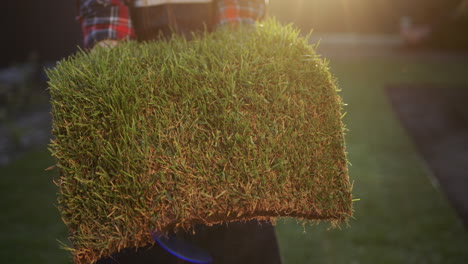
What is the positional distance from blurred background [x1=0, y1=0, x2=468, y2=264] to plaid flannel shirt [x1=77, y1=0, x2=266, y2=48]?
0.29m

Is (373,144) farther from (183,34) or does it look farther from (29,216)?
(183,34)

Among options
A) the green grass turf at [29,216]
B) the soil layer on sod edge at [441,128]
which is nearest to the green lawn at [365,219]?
the green grass turf at [29,216]

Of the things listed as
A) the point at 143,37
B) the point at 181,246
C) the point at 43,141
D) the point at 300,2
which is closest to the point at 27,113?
the point at 43,141

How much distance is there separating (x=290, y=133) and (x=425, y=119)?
730cm

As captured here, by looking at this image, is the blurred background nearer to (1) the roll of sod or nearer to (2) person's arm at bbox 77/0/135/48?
(1) the roll of sod

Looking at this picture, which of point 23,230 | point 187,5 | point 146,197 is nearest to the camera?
point 146,197

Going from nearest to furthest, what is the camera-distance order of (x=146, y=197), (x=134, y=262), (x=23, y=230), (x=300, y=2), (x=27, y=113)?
(x=146, y=197) < (x=134, y=262) < (x=23, y=230) < (x=27, y=113) < (x=300, y=2)

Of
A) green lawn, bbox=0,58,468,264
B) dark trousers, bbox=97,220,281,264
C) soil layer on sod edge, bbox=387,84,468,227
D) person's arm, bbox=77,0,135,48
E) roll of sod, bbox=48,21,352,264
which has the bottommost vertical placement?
soil layer on sod edge, bbox=387,84,468,227

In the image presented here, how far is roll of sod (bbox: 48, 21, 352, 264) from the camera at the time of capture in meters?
1.52

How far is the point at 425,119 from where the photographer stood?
8156 mm

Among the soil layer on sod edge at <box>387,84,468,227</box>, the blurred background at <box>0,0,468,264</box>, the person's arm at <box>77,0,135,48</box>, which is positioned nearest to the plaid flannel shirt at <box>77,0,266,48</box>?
the person's arm at <box>77,0,135,48</box>

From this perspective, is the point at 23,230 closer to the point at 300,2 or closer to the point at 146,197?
the point at 146,197

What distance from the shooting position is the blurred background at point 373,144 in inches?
173

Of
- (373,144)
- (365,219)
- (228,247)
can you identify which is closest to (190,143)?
(228,247)
